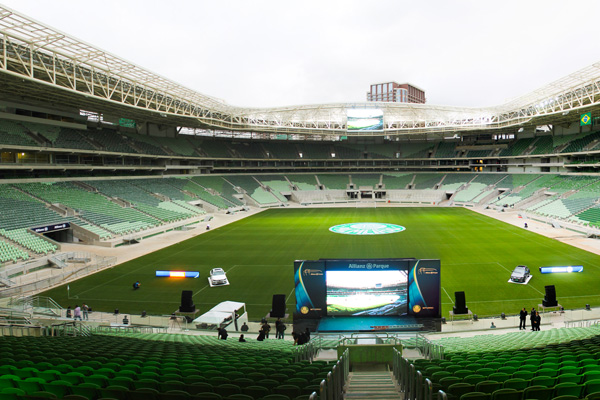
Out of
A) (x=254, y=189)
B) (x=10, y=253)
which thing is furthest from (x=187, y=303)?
(x=254, y=189)

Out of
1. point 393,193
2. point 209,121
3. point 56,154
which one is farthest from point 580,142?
point 56,154

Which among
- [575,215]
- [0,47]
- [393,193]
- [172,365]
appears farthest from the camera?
[393,193]

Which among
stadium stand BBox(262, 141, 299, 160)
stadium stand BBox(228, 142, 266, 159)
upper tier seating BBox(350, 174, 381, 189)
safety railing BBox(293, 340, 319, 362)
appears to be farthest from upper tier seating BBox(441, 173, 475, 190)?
safety railing BBox(293, 340, 319, 362)

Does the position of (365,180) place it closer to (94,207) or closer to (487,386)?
(94,207)

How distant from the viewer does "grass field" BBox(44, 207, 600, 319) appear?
66.1 feet

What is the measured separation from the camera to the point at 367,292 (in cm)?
1598

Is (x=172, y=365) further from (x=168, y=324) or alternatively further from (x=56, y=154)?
(x=56, y=154)

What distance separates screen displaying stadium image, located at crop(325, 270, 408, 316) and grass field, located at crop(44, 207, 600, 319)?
3.98m

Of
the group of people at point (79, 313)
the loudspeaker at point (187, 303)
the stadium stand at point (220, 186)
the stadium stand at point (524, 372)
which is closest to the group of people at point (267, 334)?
the loudspeaker at point (187, 303)

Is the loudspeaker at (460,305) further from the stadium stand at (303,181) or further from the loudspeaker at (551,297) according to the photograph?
the stadium stand at (303,181)

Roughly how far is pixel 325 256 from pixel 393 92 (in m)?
165

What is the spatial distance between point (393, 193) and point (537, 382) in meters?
69.8

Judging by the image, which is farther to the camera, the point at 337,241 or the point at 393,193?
the point at 393,193

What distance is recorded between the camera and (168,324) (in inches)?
677
